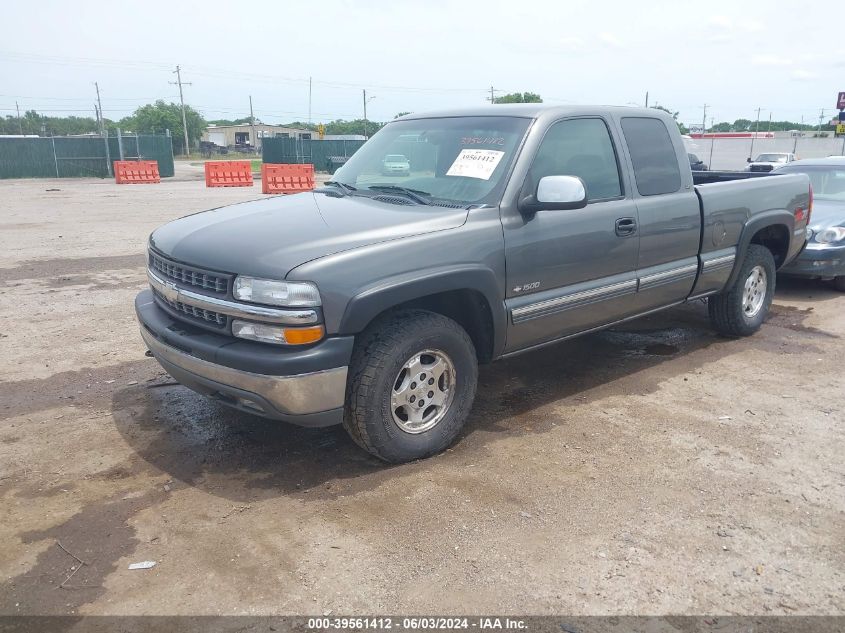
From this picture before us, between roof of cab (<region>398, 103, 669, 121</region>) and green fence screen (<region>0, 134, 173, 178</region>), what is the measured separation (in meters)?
31.4

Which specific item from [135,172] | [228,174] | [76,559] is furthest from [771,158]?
[76,559]

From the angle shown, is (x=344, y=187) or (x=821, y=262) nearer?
(x=344, y=187)

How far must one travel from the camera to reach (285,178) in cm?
2419

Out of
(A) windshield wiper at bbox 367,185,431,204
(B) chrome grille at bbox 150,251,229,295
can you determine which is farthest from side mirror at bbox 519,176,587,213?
(B) chrome grille at bbox 150,251,229,295

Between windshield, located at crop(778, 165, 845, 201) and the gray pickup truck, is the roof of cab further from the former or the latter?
windshield, located at crop(778, 165, 845, 201)

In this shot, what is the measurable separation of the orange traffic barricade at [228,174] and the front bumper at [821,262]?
22.6 m

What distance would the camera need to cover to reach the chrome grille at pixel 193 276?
347 cm

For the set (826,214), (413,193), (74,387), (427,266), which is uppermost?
(413,193)

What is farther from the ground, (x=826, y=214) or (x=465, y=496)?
(x=826, y=214)

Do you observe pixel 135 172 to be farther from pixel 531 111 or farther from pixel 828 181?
pixel 531 111

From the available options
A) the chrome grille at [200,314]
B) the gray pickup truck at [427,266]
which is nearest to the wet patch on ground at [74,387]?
the gray pickup truck at [427,266]

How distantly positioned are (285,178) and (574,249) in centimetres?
2115

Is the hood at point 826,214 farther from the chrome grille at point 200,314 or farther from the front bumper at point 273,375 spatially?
the chrome grille at point 200,314

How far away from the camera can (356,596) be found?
108 inches
